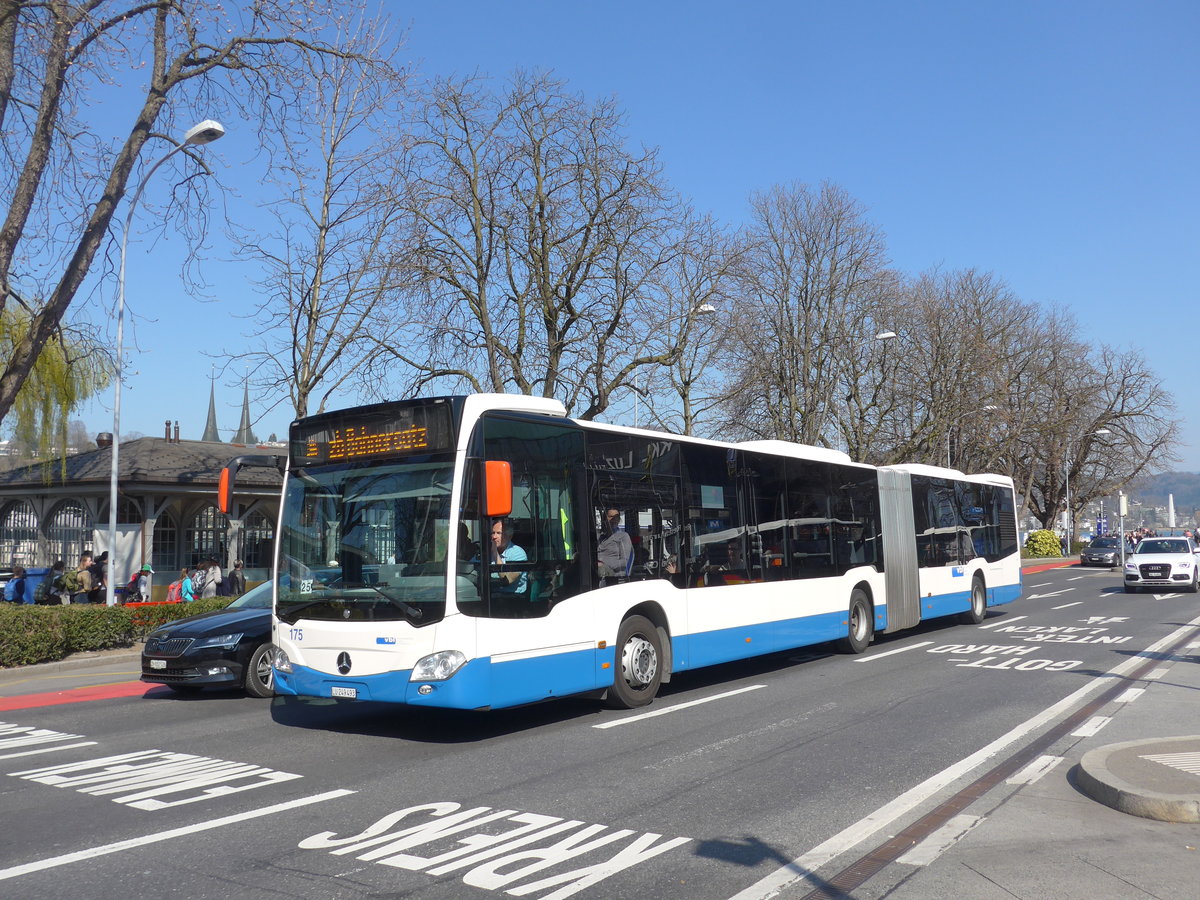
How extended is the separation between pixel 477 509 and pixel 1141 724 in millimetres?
6561

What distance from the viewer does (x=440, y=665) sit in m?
8.40

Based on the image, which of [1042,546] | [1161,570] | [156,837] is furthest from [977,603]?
[1042,546]

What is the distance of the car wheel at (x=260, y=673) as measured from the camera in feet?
39.2

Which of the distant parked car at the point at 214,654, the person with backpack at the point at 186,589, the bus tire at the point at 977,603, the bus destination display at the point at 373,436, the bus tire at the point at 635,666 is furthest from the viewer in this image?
the person with backpack at the point at 186,589

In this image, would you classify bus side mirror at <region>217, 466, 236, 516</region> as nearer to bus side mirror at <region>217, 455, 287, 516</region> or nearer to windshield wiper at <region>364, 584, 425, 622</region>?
bus side mirror at <region>217, 455, 287, 516</region>

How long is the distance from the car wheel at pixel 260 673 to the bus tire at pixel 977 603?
1408cm

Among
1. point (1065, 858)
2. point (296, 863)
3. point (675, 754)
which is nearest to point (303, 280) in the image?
point (675, 754)

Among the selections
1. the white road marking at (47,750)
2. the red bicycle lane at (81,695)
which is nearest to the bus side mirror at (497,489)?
the white road marking at (47,750)

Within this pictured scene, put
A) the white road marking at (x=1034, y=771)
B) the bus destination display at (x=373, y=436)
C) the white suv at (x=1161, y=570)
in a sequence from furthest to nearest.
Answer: the white suv at (x=1161, y=570), the bus destination display at (x=373, y=436), the white road marking at (x=1034, y=771)

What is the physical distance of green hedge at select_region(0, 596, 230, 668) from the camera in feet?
50.2

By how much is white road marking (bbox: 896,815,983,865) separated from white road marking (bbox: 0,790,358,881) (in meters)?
3.85

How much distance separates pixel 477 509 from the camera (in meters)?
8.63

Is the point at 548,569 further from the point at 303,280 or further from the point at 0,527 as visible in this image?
the point at 0,527

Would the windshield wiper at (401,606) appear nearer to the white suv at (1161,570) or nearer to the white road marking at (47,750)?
the white road marking at (47,750)
